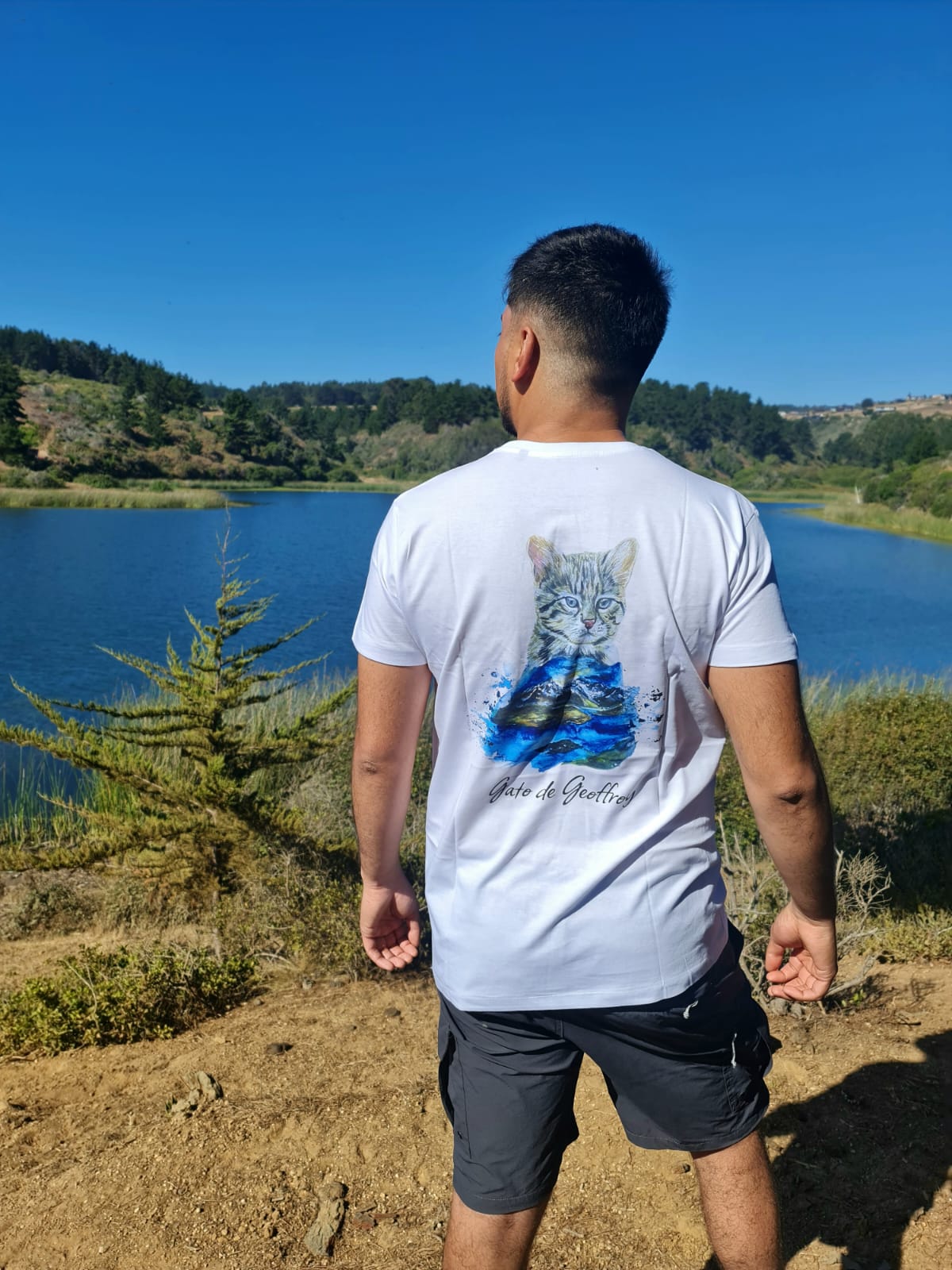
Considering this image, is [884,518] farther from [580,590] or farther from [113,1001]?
[580,590]

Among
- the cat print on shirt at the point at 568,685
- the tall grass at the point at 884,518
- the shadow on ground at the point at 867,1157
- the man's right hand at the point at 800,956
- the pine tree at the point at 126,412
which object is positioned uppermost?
the pine tree at the point at 126,412

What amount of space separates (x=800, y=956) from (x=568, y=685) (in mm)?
702

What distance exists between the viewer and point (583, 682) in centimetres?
145

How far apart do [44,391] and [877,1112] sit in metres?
63.3

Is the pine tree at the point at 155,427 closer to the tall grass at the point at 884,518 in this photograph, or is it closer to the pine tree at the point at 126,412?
the pine tree at the point at 126,412

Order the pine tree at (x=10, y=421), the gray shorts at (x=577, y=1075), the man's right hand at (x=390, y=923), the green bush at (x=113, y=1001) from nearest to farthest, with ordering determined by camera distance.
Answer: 1. the gray shorts at (x=577, y=1075)
2. the man's right hand at (x=390, y=923)
3. the green bush at (x=113, y=1001)
4. the pine tree at (x=10, y=421)

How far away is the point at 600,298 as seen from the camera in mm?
1457

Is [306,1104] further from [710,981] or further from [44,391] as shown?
[44,391]

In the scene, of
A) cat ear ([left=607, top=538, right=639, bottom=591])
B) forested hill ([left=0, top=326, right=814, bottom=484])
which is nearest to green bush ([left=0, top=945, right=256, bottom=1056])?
cat ear ([left=607, top=538, right=639, bottom=591])

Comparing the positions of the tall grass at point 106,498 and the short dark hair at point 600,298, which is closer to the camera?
the short dark hair at point 600,298

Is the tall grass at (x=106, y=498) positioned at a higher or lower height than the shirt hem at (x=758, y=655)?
lower

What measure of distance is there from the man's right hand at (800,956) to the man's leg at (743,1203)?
25 centimetres

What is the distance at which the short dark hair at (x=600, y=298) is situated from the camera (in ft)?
4.79

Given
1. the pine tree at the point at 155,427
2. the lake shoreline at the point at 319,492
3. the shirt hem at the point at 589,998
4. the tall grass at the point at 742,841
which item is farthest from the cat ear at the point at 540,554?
the pine tree at the point at 155,427
